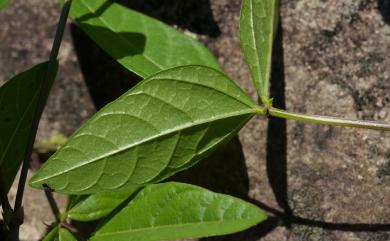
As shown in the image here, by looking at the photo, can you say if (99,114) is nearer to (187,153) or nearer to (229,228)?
(187,153)

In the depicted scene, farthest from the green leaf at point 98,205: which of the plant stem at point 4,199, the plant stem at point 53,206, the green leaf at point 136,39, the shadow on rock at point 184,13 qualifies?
the shadow on rock at point 184,13

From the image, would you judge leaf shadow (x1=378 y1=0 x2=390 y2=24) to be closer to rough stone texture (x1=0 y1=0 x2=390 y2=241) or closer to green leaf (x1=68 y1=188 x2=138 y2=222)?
rough stone texture (x1=0 y1=0 x2=390 y2=241)

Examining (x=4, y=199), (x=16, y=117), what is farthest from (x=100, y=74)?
(x=4, y=199)

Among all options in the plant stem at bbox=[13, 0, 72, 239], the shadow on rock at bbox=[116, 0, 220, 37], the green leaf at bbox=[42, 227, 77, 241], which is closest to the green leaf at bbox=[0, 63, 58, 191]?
the plant stem at bbox=[13, 0, 72, 239]

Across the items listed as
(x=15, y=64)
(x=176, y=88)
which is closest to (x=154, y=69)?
(x=176, y=88)

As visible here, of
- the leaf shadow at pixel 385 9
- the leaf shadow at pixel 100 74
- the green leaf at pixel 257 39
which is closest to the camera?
the green leaf at pixel 257 39

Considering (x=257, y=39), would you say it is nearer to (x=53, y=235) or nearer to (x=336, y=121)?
(x=336, y=121)

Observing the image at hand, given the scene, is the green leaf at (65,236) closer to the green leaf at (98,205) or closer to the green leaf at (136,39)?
the green leaf at (98,205)
